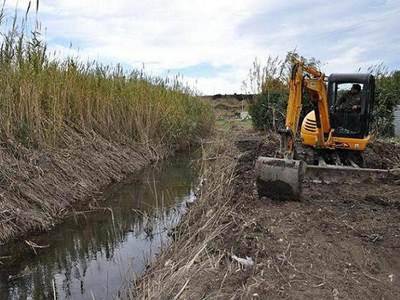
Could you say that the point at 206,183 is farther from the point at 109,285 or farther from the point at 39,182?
the point at 109,285

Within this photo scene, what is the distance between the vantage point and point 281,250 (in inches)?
162

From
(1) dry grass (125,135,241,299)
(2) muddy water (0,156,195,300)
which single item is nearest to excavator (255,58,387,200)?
(1) dry grass (125,135,241,299)

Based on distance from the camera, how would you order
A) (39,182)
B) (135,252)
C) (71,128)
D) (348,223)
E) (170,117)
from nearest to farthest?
(348,223), (135,252), (39,182), (71,128), (170,117)

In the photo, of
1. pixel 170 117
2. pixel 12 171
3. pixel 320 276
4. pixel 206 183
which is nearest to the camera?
pixel 320 276

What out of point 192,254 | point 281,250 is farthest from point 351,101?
point 192,254

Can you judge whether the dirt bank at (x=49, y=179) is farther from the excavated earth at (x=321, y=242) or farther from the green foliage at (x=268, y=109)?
the green foliage at (x=268, y=109)

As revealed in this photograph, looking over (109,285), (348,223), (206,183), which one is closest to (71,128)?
(206,183)

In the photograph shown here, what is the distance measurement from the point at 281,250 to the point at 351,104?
17.1ft

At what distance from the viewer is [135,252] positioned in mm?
5484

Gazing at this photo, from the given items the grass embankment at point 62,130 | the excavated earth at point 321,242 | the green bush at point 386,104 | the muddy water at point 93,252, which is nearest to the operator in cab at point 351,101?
the excavated earth at point 321,242

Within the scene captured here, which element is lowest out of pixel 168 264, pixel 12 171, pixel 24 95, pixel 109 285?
pixel 109 285

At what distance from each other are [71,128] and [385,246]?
639cm

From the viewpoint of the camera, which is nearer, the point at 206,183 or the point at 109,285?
the point at 109,285

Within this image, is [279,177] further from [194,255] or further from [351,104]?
[351,104]
